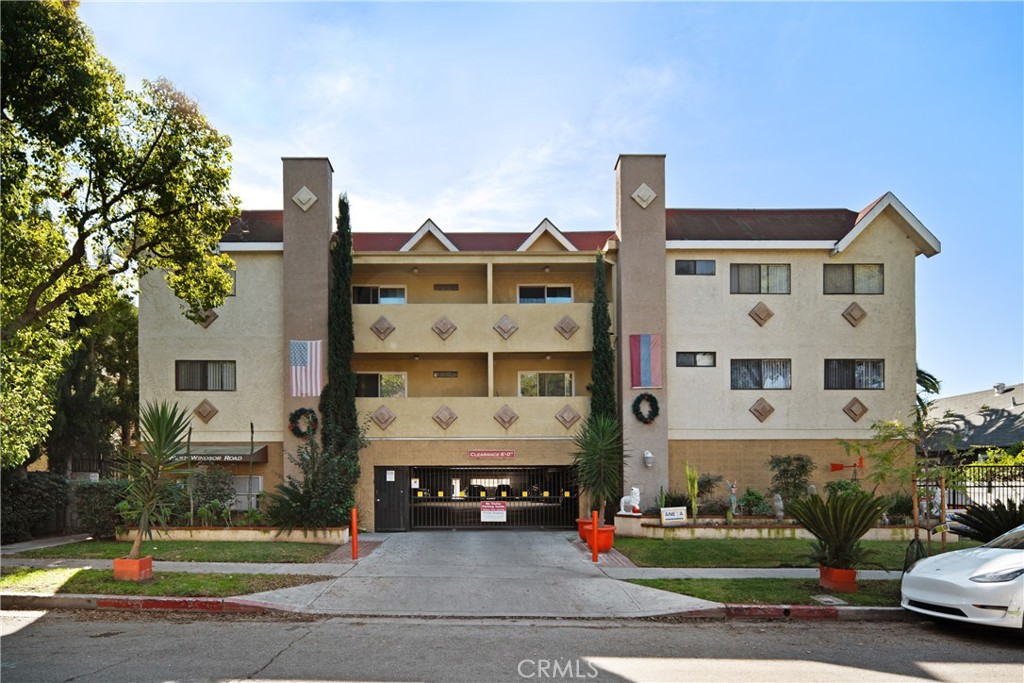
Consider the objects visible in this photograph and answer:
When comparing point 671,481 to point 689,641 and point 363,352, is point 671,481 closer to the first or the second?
point 363,352

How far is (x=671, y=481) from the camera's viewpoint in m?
22.9

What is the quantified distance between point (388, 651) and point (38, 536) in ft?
54.3

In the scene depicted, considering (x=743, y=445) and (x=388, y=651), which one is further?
(x=743, y=445)

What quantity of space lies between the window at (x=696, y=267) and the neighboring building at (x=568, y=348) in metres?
0.07

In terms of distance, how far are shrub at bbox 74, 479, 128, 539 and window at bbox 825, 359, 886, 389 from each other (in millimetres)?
20576

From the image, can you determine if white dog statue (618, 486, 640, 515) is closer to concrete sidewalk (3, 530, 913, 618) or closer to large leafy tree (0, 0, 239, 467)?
concrete sidewalk (3, 530, 913, 618)

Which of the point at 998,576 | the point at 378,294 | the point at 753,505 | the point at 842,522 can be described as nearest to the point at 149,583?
the point at 842,522

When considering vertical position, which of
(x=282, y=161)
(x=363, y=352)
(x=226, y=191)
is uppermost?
(x=282, y=161)

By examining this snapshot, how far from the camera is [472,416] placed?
2292 cm

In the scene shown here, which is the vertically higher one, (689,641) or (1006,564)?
(1006,564)

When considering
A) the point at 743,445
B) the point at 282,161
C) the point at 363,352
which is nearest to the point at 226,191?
the point at 282,161

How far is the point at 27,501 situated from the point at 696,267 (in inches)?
799

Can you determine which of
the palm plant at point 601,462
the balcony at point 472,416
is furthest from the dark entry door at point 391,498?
the palm plant at point 601,462

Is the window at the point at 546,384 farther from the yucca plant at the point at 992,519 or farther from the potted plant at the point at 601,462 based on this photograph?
the yucca plant at the point at 992,519
